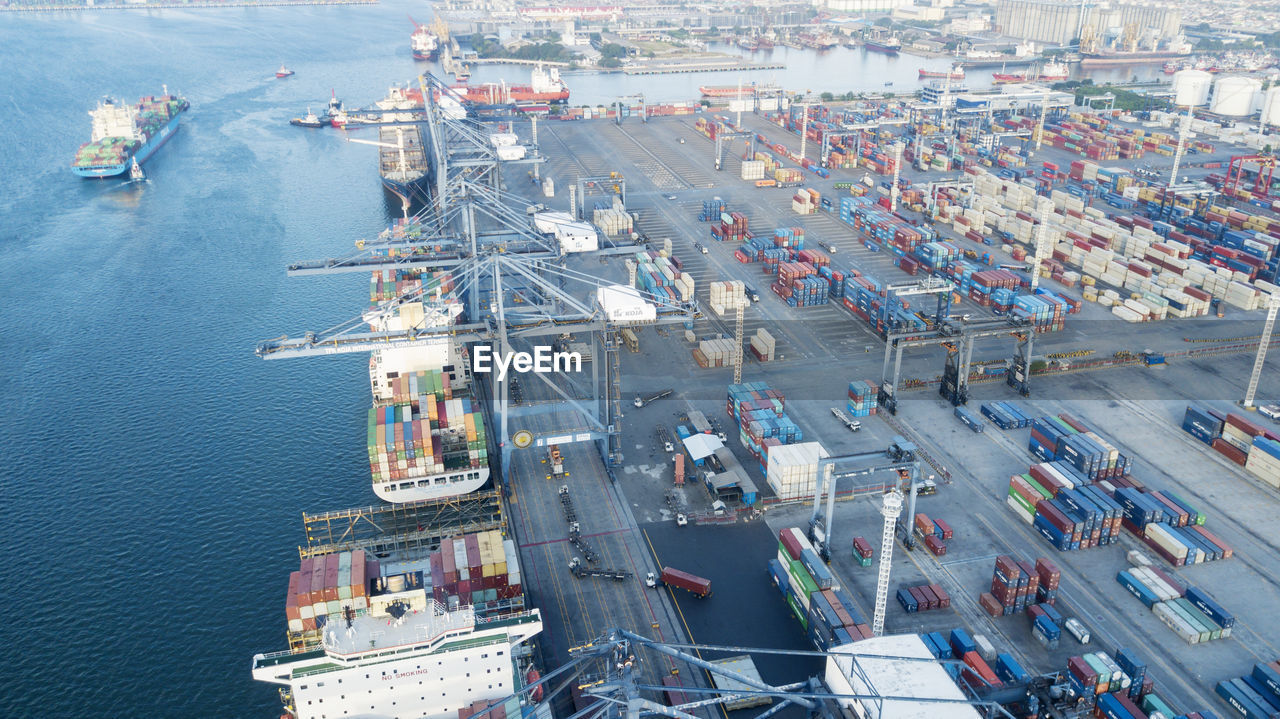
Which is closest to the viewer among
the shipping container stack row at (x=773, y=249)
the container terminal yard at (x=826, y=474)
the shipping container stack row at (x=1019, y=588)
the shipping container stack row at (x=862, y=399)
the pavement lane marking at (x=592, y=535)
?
the container terminal yard at (x=826, y=474)

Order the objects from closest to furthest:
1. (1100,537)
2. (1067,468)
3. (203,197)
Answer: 1. (1100,537)
2. (1067,468)
3. (203,197)

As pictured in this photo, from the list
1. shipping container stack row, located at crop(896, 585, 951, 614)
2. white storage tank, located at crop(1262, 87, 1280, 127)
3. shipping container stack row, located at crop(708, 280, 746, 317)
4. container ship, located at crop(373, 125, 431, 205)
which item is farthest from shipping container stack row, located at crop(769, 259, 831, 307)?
white storage tank, located at crop(1262, 87, 1280, 127)

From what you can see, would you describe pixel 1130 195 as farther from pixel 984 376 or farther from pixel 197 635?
pixel 197 635

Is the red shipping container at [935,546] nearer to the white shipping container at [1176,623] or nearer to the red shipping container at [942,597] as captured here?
the red shipping container at [942,597]

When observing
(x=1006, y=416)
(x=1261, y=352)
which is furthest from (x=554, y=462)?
(x=1261, y=352)

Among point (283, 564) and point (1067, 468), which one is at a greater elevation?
point (1067, 468)

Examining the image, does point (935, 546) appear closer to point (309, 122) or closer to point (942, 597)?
point (942, 597)

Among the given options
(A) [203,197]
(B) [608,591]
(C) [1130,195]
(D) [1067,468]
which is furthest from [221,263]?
(C) [1130,195]

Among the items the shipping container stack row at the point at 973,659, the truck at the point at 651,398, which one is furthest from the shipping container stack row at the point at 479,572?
the truck at the point at 651,398
